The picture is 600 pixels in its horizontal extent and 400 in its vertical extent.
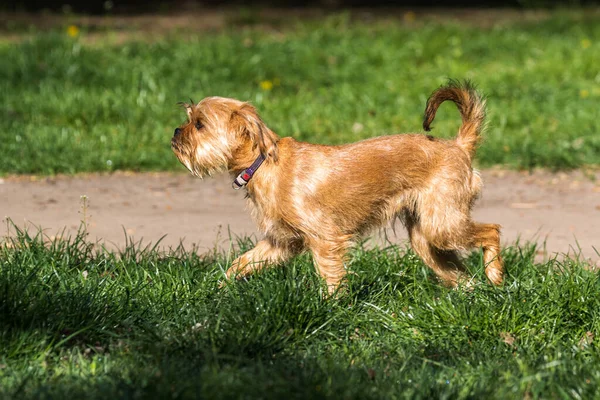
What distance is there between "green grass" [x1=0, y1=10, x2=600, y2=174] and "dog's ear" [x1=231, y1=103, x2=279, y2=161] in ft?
10.9

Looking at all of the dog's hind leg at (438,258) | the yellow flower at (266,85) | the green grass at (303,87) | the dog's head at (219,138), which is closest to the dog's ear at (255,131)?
the dog's head at (219,138)

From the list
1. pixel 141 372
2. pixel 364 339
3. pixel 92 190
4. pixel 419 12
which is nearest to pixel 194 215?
pixel 92 190

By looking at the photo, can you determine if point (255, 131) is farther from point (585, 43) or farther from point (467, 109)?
point (585, 43)

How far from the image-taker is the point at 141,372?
4.04m

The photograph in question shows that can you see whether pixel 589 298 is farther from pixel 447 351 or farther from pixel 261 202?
pixel 261 202

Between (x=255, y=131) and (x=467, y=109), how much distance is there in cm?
134

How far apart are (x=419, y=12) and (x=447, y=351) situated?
37.4 feet

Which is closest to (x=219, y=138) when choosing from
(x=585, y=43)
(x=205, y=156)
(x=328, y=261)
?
(x=205, y=156)

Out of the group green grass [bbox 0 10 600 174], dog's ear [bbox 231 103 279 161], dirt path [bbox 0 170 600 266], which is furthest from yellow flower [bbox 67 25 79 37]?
dog's ear [bbox 231 103 279 161]

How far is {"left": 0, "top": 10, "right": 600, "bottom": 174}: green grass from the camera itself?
8680 mm

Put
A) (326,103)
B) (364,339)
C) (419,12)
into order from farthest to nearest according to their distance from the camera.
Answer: (419,12) → (326,103) → (364,339)

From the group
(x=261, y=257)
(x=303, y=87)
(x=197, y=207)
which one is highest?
(x=303, y=87)

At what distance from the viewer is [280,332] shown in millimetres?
4488

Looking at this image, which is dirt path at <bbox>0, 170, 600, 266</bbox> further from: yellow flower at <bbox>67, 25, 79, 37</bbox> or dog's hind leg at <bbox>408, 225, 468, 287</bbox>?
yellow flower at <bbox>67, 25, 79, 37</bbox>
